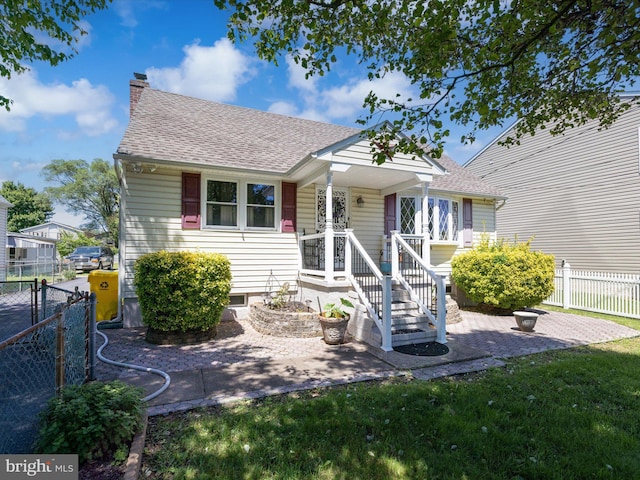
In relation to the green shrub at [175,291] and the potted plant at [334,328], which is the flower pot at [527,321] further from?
the green shrub at [175,291]

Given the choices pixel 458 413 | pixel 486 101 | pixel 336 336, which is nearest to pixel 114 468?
pixel 458 413

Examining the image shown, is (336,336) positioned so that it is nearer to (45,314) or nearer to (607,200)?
(45,314)

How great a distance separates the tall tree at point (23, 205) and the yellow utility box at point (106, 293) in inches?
2122

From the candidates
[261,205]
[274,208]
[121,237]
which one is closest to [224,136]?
[261,205]

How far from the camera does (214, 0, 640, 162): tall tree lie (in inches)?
140

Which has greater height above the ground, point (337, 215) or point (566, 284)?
point (337, 215)

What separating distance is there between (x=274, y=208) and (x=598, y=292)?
33.1 ft

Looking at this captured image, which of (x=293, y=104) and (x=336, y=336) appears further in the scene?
(x=293, y=104)

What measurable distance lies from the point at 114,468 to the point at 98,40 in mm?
8909

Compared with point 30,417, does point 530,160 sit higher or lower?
higher

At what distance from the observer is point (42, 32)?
6773mm

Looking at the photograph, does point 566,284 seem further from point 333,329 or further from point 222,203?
point 222,203

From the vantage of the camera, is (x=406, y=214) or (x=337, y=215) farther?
(x=406, y=214)

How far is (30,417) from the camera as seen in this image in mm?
3082
